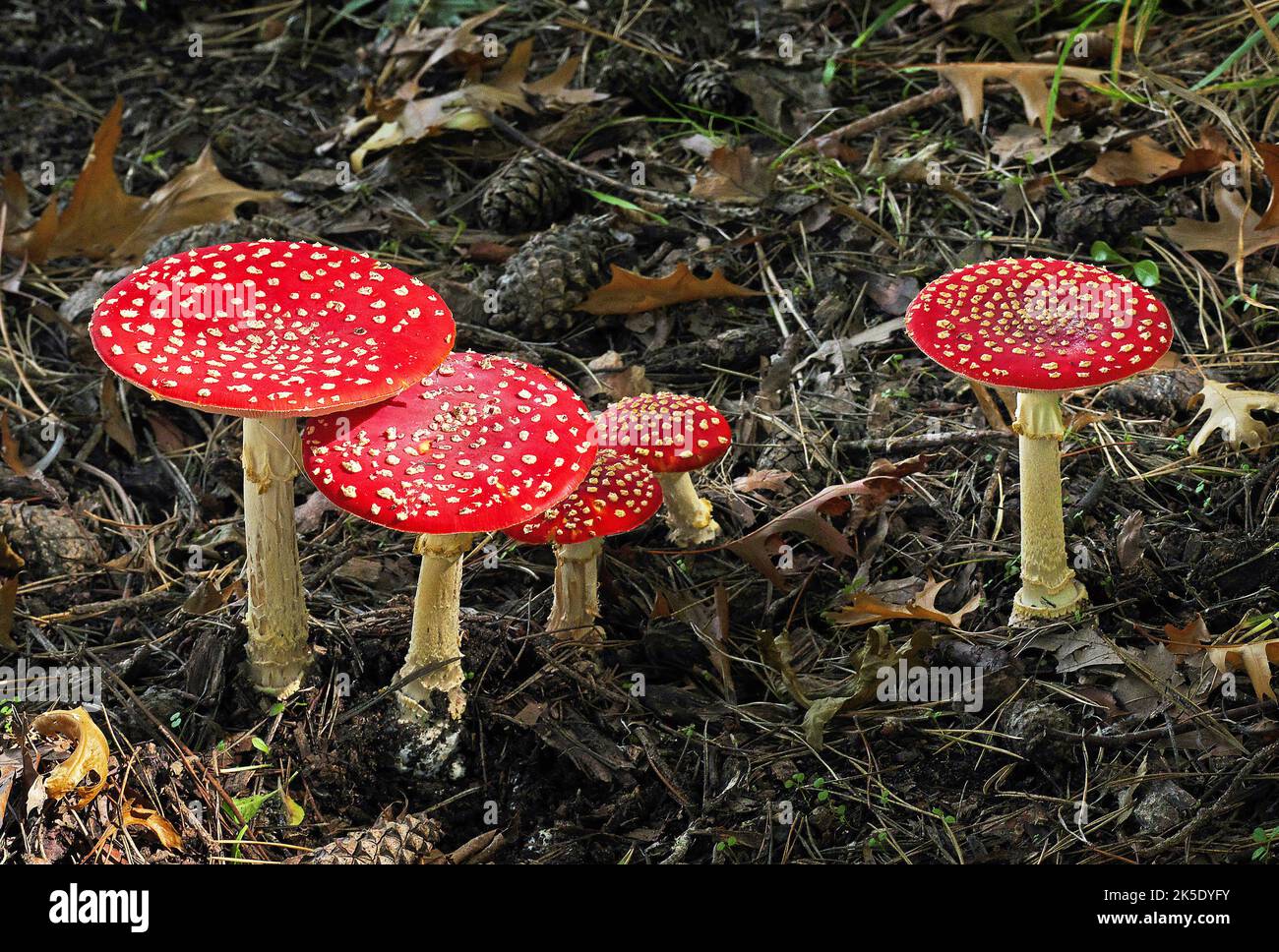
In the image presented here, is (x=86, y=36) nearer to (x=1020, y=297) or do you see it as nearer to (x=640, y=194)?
(x=640, y=194)

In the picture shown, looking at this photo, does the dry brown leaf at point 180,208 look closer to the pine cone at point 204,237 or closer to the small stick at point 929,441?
the pine cone at point 204,237

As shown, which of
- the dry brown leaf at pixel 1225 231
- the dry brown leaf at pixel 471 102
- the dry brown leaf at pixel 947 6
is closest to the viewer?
the dry brown leaf at pixel 1225 231

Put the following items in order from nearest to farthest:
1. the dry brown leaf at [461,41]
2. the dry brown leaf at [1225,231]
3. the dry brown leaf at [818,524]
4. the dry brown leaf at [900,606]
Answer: the dry brown leaf at [900,606] → the dry brown leaf at [818,524] → the dry brown leaf at [1225,231] → the dry brown leaf at [461,41]

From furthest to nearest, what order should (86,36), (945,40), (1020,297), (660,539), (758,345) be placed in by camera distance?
(86,36) < (945,40) < (758,345) < (660,539) < (1020,297)

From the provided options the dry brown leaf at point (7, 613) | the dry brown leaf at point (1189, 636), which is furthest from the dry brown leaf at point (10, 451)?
the dry brown leaf at point (1189, 636)

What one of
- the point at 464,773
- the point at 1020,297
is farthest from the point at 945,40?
the point at 464,773

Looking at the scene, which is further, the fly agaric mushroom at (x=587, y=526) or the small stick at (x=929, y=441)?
the small stick at (x=929, y=441)

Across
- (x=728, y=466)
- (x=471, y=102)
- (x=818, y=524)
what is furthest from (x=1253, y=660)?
(x=471, y=102)
